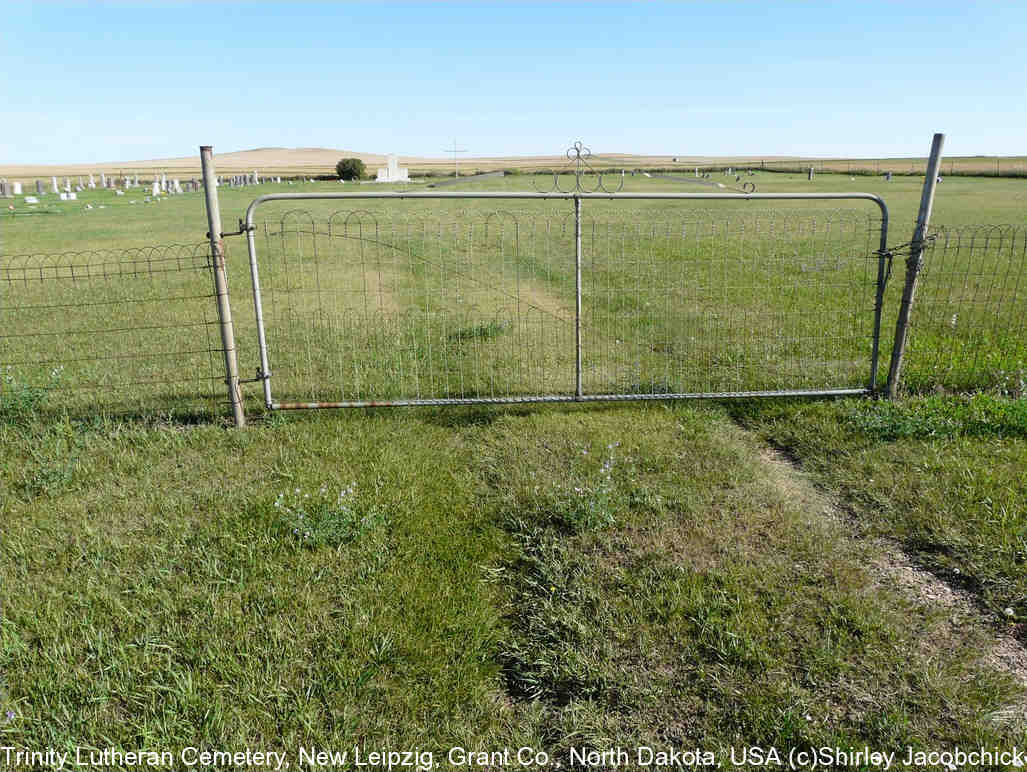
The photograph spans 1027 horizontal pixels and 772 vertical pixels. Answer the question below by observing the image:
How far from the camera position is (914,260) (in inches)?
263

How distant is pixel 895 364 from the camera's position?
6.84 m

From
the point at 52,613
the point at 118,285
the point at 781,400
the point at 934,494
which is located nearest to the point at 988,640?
the point at 934,494

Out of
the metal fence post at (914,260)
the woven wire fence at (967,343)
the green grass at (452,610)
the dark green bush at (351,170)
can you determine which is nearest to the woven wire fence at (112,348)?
the green grass at (452,610)

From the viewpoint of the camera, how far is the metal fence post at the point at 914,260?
657cm

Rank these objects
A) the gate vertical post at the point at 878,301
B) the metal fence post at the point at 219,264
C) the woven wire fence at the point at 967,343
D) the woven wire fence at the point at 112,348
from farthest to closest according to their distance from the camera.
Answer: the woven wire fence at the point at 967,343 < the woven wire fence at the point at 112,348 < the gate vertical post at the point at 878,301 < the metal fence post at the point at 219,264

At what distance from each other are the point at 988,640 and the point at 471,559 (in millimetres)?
2728

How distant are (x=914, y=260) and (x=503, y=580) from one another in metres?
5.00

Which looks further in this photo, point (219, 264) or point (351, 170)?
point (351, 170)

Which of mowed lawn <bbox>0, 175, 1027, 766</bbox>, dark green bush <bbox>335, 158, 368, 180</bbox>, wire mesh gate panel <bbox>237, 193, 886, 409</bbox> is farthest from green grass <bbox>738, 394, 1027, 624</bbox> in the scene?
dark green bush <bbox>335, 158, 368, 180</bbox>

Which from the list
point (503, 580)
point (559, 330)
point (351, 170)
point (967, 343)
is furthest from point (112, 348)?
point (351, 170)

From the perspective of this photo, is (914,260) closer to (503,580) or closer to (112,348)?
(503,580)

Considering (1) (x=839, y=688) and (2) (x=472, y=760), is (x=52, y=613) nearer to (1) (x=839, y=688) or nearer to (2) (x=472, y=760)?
(2) (x=472, y=760)

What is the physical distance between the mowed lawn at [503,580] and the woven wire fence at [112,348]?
463mm

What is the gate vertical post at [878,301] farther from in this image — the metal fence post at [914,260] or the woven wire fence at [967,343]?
the woven wire fence at [967,343]
